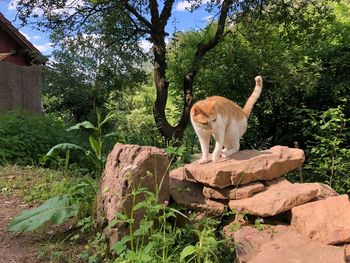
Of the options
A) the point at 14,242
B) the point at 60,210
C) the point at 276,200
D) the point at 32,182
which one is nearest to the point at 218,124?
the point at 276,200

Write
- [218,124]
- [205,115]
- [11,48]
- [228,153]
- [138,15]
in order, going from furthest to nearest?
[11,48] → [138,15] → [228,153] → [218,124] → [205,115]

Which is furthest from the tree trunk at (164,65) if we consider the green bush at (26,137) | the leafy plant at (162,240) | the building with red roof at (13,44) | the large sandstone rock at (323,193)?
the building with red roof at (13,44)

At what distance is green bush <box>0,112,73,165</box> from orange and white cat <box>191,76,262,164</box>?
2919mm

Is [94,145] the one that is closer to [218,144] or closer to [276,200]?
[218,144]

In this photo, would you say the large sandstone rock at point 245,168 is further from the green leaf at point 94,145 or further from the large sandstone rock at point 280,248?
the green leaf at point 94,145

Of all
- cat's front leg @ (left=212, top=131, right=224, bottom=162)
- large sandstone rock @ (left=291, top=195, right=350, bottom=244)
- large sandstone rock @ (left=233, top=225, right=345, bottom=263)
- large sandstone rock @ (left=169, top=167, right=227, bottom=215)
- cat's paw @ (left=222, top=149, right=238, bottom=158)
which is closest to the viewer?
large sandstone rock @ (left=233, top=225, right=345, bottom=263)

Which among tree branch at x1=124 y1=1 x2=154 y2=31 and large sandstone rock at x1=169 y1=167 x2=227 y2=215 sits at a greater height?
tree branch at x1=124 y1=1 x2=154 y2=31

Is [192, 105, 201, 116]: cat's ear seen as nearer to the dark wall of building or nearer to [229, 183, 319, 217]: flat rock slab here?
[229, 183, 319, 217]: flat rock slab

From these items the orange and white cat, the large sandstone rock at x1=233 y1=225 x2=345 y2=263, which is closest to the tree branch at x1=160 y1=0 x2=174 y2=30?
the orange and white cat

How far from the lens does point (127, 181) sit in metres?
3.61

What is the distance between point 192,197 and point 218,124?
767mm

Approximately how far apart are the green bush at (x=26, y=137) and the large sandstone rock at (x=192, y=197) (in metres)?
2.70

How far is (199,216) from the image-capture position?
4.05 metres

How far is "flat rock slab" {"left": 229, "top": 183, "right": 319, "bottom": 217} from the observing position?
3676 millimetres
